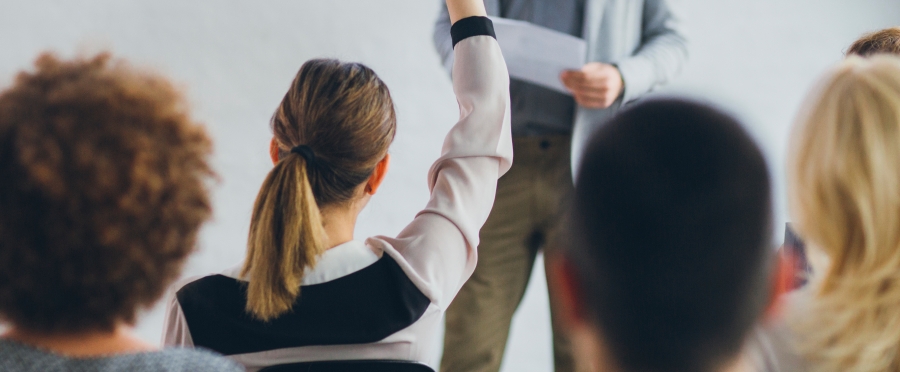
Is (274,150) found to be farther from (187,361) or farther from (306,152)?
(187,361)

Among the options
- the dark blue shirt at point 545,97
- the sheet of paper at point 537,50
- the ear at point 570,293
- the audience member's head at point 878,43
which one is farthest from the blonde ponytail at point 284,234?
the audience member's head at point 878,43

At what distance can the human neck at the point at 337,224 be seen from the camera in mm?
1115

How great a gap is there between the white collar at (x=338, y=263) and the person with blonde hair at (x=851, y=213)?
54cm

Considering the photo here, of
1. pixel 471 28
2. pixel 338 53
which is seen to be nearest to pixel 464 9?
pixel 471 28

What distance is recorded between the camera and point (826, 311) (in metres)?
0.74

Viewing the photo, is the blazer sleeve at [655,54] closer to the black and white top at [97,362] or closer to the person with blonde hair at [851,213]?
the person with blonde hair at [851,213]

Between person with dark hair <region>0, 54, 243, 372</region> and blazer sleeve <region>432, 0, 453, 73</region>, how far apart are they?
1.12 meters

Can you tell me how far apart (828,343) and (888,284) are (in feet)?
0.26

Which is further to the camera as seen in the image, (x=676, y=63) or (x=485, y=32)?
(x=676, y=63)

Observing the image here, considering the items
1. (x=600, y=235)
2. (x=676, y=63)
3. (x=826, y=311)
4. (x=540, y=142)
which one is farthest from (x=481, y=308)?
(x=600, y=235)

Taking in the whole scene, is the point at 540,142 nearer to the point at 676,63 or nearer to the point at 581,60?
the point at 581,60

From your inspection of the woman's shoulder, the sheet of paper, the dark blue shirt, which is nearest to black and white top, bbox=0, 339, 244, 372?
the woman's shoulder

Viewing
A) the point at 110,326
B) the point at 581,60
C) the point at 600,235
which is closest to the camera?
the point at 600,235

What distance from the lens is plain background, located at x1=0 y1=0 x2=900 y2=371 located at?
7.69 feet
